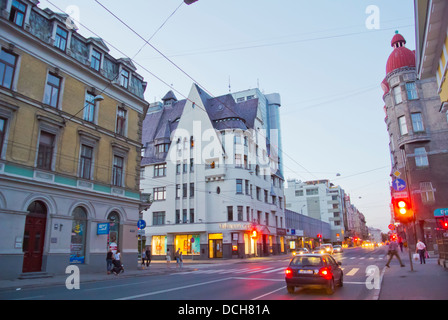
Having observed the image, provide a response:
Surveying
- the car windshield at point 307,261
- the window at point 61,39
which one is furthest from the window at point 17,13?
the car windshield at point 307,261

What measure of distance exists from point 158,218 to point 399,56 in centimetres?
4100

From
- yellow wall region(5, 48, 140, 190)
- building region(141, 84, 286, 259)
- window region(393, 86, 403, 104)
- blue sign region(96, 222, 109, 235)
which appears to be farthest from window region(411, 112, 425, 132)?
blue sign region(96, 222, 109, 235)

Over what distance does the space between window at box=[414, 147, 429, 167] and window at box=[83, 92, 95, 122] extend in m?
37.7

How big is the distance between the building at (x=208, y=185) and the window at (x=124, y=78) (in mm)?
19236

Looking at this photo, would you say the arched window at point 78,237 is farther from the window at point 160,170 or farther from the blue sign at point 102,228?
the window at point 160,170

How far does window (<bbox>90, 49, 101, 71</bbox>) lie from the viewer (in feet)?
75.7

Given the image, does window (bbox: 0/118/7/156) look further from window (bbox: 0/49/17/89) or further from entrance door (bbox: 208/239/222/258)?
entrance door (bbox: 208/239/222/258)

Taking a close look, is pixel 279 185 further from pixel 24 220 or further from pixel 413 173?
pixel 24 220

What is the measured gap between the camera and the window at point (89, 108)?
22.3 metres

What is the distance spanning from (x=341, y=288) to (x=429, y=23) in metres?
9.36

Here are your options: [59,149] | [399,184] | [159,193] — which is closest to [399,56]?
[399,184]

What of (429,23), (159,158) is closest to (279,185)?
(159,158)

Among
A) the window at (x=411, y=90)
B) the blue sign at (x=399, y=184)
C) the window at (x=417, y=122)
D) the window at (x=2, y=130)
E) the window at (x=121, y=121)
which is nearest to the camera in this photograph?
the window at (x=2, y=130)

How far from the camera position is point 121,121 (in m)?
25.8
